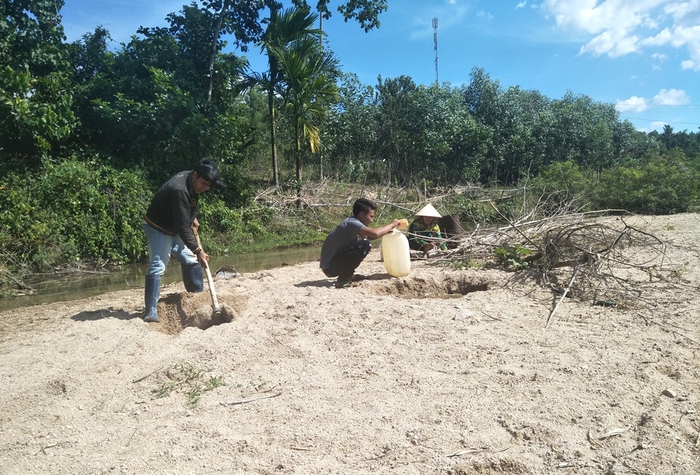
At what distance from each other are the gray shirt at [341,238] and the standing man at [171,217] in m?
1.48

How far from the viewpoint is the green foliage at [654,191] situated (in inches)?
512

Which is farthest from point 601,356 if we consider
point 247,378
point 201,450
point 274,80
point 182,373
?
point 274,80

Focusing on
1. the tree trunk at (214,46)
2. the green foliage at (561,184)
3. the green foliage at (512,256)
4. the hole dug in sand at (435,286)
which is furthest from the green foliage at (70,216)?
the green foliage at (561,184)

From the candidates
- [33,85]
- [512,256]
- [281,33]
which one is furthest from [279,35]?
[512,256]

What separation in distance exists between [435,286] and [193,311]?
2.63 m

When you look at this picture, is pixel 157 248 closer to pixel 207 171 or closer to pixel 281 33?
pixel 207 171

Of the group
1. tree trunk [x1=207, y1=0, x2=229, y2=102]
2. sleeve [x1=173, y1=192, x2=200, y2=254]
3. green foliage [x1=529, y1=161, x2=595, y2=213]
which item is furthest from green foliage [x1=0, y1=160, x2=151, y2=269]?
green foliage [x1=529, y1=161, x2=595, y2=213]

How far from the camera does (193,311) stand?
483cm

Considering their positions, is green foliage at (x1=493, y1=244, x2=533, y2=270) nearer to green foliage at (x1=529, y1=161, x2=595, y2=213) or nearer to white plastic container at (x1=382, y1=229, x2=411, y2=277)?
white plastic container at (x1=382, y1=229, x2=411, y2=277)

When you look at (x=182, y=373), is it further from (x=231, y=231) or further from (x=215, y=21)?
(x=215, y=21)

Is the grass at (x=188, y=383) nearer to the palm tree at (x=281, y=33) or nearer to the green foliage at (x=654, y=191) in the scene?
the palm tree at (x=281, y=33)

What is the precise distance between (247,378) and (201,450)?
0.81 m

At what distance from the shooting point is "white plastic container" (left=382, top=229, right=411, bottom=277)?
5750 millimetres

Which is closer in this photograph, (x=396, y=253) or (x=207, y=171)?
(x=207, y=171)
